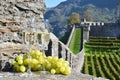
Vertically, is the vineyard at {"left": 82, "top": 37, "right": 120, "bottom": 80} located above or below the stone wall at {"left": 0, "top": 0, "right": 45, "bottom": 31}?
below

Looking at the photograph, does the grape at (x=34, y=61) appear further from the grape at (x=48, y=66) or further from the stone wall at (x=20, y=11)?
the stone wall at (x=20, y=11)

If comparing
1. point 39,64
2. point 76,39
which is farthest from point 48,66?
point 76,39

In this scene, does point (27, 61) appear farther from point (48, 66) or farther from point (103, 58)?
point (103, 58)

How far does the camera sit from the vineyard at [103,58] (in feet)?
120

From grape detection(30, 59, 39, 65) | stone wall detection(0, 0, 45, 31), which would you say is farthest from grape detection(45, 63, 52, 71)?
stone wall detection(0, 0, 45, 31)

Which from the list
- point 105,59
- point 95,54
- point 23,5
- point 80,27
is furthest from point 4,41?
point 80,27

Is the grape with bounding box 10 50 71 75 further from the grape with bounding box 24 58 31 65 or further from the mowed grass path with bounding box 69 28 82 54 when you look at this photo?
the mowed grass path with bounding box 69 28 82 54

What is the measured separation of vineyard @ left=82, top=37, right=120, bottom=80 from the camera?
3662cm

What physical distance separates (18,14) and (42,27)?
1.68 ft

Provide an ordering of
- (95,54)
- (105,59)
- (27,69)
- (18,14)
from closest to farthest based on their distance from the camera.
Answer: (27,69) → (18,14) → (105,59) → (95,54)

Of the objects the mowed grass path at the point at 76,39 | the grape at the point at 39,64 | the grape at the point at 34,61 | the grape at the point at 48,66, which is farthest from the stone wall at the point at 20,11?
the mowed grass path at the point at 76,39

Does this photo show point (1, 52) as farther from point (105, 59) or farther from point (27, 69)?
point (105, 59)

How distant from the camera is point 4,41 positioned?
641 centimetres

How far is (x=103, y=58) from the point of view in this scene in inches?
1870
